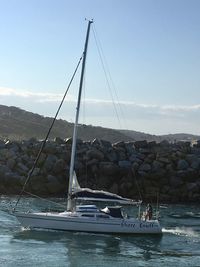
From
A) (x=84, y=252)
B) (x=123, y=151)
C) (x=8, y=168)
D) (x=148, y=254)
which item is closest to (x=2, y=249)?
(x=84, y=252)

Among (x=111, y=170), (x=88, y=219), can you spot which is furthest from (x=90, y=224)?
(x=111, y=170)

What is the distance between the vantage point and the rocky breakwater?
2474 inches

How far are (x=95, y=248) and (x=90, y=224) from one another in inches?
169

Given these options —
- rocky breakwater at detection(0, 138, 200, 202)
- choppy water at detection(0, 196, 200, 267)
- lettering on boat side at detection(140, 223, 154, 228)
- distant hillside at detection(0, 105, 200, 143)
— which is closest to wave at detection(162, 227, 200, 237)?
choppy water at detection(0, 196, 200, 267)

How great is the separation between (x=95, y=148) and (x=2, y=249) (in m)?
33.9

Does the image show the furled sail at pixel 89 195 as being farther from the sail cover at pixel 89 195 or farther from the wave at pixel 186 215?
the wave at pixel 186 215

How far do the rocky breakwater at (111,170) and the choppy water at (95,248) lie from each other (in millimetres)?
15274

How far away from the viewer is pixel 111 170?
64.4m

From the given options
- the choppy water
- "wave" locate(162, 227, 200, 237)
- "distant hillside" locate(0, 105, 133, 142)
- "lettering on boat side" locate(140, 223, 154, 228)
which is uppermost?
"distant hillside" locate(0, 105, 133, 142)

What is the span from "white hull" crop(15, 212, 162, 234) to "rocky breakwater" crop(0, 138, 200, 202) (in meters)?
18.1

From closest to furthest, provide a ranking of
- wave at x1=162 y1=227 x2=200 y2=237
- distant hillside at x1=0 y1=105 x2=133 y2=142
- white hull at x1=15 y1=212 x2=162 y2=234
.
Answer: white hull at x1=15 y1=212 x2=162 y2=234, wave at x1=162 y1=227 x2=200 y2=237, distant hillside at x1=0 y1=105 x2=133 y2=142

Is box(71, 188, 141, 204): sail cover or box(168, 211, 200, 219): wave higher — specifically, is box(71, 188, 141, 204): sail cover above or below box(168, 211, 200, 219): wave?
above

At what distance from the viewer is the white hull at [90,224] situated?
42.1 metres

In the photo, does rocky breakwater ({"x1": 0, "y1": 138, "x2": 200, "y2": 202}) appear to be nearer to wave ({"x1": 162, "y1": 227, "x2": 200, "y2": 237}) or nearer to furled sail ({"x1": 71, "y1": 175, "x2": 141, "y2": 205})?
wave ({"x1": 162, "y1": 227, "x2": 200, "y2": 237})
